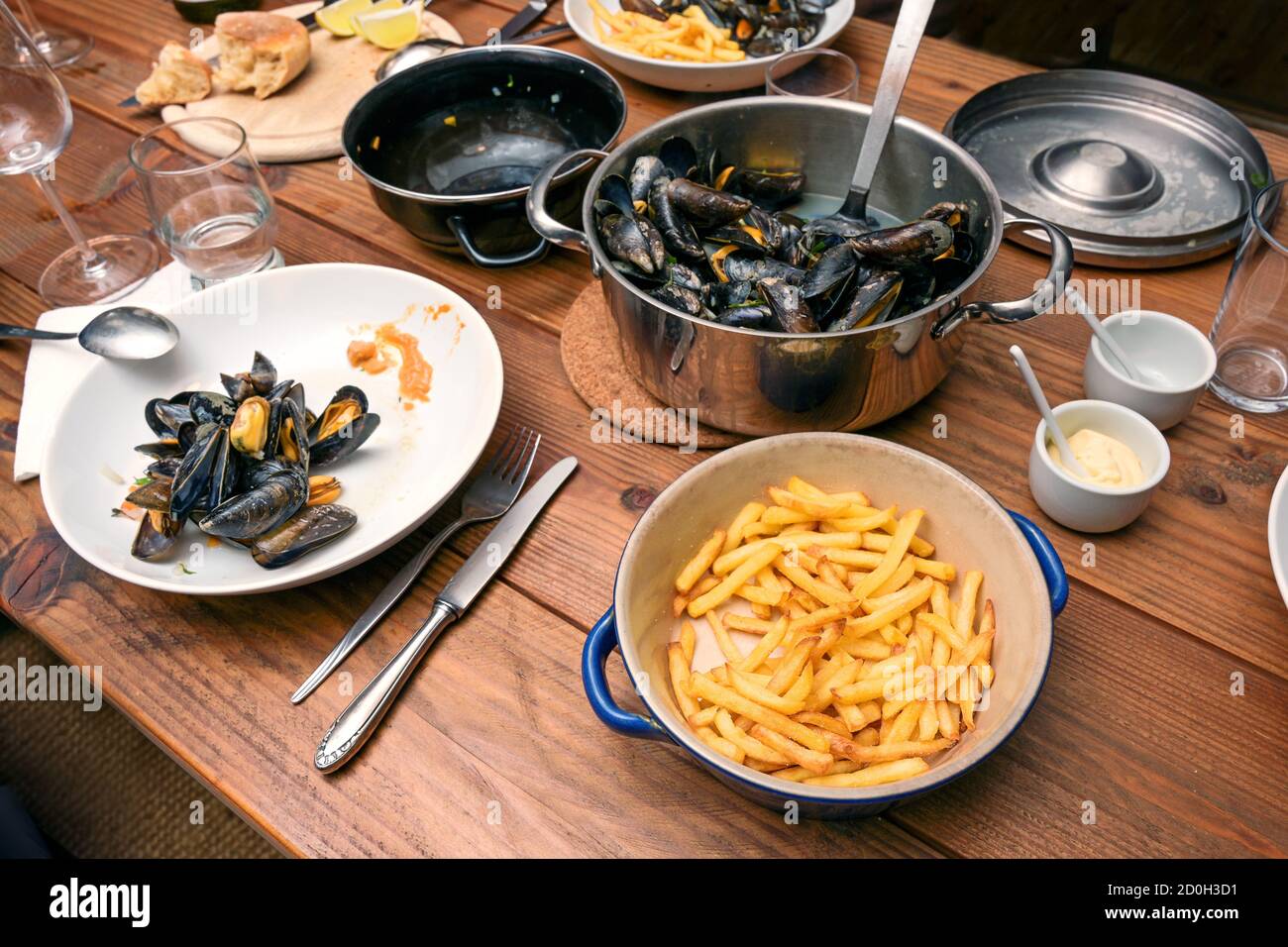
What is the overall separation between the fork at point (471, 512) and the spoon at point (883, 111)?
2.10 ft

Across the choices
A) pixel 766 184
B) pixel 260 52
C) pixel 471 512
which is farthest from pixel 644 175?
pixel 260 52

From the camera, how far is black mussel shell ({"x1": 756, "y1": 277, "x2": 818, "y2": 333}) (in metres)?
1.37

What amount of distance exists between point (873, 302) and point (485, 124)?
3.80 feet

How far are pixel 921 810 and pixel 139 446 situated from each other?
4.19 ft

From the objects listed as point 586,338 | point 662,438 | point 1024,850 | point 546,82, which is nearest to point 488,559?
point 662,438

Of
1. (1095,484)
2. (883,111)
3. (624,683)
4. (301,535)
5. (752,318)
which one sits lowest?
(624,683)

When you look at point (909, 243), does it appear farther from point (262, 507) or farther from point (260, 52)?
point (260, 52)

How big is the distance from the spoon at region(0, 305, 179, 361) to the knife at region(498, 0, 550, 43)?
1350 mm

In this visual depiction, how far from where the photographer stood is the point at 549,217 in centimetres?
158

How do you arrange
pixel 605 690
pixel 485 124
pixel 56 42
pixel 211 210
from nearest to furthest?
pixel 605 690
pixel 211 210
pixel 485 124
pixel 56 42

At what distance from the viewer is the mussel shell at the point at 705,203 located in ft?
5.05

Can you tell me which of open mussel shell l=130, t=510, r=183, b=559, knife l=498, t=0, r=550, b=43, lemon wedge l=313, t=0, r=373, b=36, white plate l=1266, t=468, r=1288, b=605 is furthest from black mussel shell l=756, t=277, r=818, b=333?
lemon wedge l=313, t=0, r=373, b=36

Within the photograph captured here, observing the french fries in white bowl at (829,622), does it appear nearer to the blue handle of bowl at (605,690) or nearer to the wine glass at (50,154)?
the blue handle of bowl at (605,690)

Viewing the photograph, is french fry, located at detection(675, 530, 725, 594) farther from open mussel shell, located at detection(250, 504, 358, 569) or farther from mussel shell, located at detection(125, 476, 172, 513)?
mussel shell, located at detection(125, 476, 172, 513)
